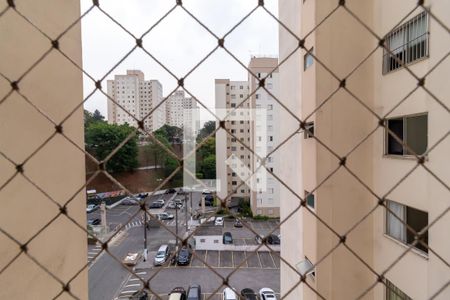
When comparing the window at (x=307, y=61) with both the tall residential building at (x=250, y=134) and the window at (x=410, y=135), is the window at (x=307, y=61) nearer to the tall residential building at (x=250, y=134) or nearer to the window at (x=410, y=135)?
the window at (x=410, y=135)

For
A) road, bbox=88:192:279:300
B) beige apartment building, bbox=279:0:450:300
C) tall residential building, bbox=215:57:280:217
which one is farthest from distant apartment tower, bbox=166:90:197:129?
beige apartment building, bbox=279:0:450:300

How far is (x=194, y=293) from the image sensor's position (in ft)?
15.5

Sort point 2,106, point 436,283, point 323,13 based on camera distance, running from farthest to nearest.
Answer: point 323,13, point 436,283, point 2,106

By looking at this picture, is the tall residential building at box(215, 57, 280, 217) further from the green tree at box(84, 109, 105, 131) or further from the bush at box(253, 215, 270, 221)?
the green tree at box(84, 109, 105, 131)

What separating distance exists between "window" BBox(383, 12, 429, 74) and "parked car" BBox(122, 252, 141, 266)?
5.49 m

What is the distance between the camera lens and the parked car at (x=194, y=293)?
4.62 metres

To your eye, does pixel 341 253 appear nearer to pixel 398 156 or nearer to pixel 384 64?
pixel 398 156

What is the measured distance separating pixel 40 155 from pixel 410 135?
64.5 inches

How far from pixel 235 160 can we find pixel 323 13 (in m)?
4.55

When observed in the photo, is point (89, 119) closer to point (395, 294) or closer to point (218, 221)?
point (395, 294)

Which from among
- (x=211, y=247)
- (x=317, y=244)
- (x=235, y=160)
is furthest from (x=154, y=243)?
(x=317, y=244)

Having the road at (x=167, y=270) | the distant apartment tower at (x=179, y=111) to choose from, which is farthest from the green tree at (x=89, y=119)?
the road at (x=167, y=270)

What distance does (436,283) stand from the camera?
81 cm

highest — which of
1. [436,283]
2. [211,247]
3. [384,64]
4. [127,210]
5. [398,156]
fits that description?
[384,64]
